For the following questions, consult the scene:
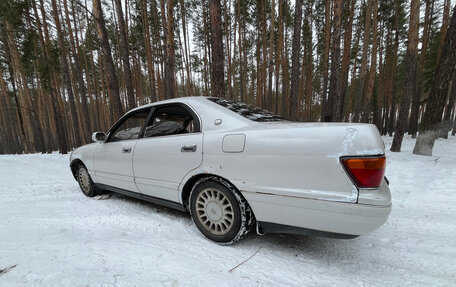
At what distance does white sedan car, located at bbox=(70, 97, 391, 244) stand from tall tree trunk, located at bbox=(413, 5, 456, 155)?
5810 mm

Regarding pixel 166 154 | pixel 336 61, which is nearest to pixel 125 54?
pixel 166 154

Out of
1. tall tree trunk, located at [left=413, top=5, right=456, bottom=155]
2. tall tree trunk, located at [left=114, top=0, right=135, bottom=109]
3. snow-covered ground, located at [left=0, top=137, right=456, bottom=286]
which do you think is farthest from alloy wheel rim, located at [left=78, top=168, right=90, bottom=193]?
tall tree trunk, located at [left=413, top=5, right=456, bottom=155]

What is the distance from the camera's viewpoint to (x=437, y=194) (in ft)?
9.59

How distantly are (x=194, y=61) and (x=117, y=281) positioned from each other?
22683 millimetres

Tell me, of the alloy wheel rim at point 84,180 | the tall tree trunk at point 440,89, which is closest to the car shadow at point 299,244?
the alloy wheel rim at point 84,180

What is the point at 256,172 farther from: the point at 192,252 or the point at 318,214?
the point at 192,252

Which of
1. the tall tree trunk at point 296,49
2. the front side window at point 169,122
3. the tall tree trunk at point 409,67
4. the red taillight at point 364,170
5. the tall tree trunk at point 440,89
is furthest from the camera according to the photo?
the tall tree trunk at point 296,49

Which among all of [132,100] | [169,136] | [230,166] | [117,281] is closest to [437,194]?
[230,166]

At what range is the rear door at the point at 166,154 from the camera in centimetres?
198

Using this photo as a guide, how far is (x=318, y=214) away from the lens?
4.50 ft

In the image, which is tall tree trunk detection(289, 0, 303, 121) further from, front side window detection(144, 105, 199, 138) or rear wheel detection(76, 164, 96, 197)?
rear wheel detection(76, 164, 96, 197)

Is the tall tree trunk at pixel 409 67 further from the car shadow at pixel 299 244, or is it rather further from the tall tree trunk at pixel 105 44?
the tall tree trunk at pixel 105 44

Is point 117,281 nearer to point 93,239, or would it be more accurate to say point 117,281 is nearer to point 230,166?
point 93,239

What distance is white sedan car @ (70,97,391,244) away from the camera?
4.18 feet
